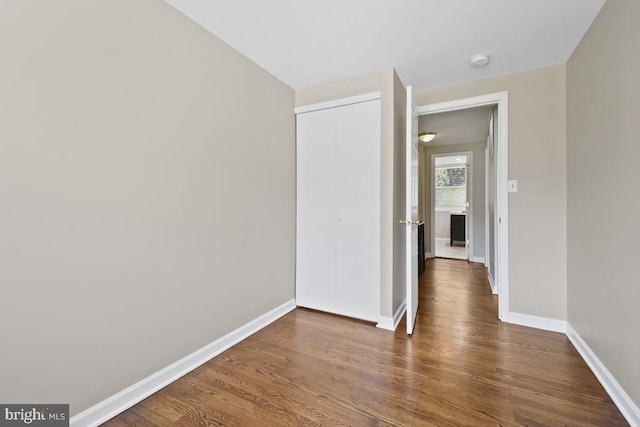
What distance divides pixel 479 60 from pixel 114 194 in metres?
2.74

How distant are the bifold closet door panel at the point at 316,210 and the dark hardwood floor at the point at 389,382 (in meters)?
0.42

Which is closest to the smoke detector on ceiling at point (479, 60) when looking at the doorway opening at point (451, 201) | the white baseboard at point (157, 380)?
the white baseboard at point (157, 380)

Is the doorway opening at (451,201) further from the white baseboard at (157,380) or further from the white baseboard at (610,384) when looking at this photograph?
the white baseboard at (157,380)

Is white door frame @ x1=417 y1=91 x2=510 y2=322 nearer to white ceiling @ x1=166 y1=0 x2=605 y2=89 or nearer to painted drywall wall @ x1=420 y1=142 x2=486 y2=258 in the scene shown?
white ceiling @ x1=166 y1=0 x2=605 y2=89

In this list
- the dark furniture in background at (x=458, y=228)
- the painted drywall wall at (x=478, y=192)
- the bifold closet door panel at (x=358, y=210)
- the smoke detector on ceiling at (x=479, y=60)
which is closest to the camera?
the smoke detector on ceiling at (x=479, y=60)

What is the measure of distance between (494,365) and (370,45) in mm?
2433

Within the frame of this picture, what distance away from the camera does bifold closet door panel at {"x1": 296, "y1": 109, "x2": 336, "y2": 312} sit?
2.77m

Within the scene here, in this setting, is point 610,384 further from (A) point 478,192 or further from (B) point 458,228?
(B) point 458,228

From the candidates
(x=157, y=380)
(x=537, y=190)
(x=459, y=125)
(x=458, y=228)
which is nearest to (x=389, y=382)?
(x=157, y=380)

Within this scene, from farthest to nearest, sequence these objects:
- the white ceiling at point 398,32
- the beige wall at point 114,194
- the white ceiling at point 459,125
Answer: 1. the white ceiling at point 459,125
2. the white ceiling at point 398,32
3. the beige wall at point 114,194

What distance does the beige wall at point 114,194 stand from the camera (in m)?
1.16

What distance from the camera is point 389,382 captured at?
1.71 m

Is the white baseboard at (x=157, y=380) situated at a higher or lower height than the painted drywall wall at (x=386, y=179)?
lower

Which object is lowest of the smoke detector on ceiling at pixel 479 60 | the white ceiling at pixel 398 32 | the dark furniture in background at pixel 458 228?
the dark furniture in background at pixel 458 228
